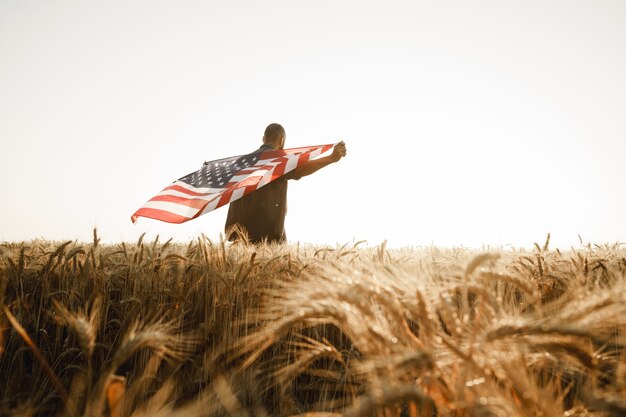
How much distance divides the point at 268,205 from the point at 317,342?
5.06 meters

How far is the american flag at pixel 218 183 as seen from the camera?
4.38 m

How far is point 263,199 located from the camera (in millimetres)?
5949

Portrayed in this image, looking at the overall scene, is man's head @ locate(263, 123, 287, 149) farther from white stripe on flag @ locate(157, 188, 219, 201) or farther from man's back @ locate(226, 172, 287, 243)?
white stripe on flag @ locate(157, 188, 219, 201)

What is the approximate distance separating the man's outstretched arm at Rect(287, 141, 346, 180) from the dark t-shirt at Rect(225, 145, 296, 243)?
13cm

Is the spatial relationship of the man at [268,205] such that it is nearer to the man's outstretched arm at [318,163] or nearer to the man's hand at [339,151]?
the man's outstretched arm at [318,163]

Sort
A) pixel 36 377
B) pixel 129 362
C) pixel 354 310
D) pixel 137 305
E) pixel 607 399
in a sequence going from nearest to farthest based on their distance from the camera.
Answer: pixel 607 399, pixel 354 310, pixel 36 377, pixel 129 362, pixel 137 305

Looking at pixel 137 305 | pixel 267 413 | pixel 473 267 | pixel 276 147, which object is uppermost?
pixel 276 147

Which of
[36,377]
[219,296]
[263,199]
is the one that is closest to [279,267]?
[219,296]

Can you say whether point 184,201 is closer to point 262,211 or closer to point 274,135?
point 262,211

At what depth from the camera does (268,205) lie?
5.98 meters

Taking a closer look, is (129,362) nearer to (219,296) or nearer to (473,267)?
(219,296)

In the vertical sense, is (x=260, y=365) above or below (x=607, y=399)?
below

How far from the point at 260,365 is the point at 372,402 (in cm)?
120

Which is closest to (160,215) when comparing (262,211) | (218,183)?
(218,183)
